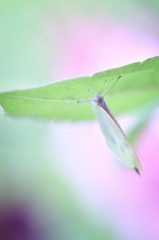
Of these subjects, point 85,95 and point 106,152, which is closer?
point 85,95

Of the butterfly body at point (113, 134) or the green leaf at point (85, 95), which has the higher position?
the green leaf at point (85, 95)

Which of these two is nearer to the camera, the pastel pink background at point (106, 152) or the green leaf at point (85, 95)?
the green leaf at point (85, 95)

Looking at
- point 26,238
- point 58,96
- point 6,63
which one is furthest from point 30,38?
point 26,238

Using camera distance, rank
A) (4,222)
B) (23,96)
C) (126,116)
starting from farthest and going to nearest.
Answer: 1. (126,116)
2. (4,222)
3. (23,96)

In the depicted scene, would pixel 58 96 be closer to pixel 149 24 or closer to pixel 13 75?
pixel 13 75
